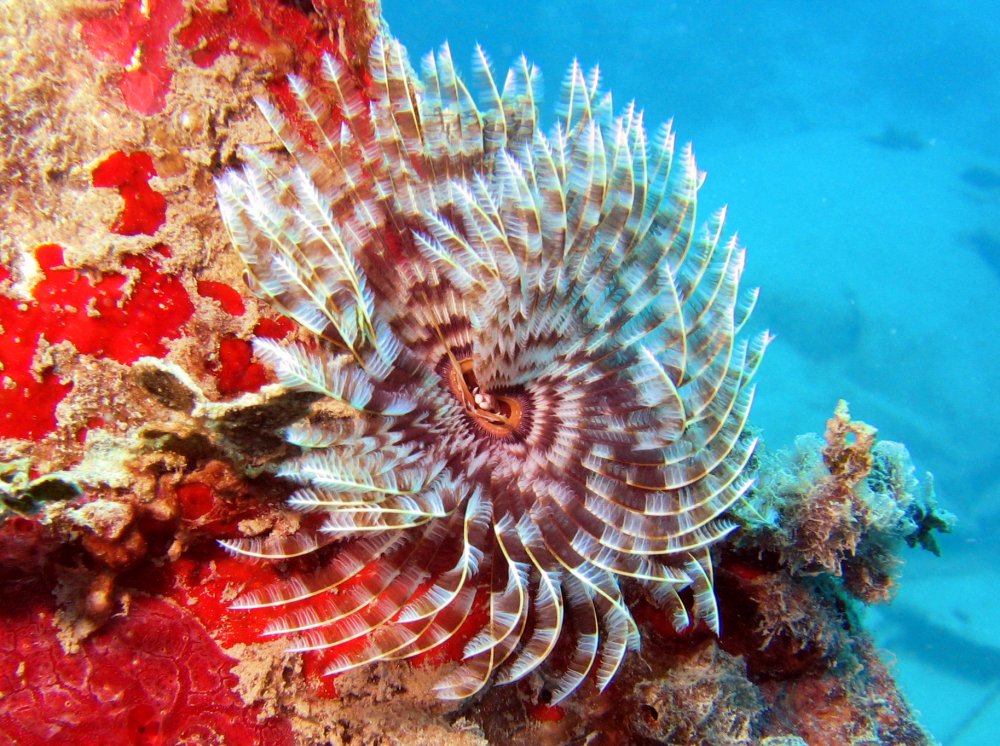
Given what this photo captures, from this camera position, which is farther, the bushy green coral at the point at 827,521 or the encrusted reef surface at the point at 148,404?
the bushy green coral at the point at 827,521

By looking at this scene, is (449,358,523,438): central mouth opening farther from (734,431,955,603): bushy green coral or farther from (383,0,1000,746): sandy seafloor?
(383,0,1000,746): sandy seafloor

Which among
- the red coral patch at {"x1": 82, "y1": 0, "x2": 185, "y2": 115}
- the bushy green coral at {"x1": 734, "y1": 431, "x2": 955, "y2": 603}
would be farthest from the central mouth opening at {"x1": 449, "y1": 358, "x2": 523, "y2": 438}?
the red coral patch at {"x1": 82, "y1": 0, "x2": 185, "y2": 115}

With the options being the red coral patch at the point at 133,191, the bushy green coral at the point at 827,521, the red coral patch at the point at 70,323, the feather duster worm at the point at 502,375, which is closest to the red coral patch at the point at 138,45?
the red coral patch at the point at 133,191

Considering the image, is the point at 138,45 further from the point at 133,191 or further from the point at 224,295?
the point at 224,295

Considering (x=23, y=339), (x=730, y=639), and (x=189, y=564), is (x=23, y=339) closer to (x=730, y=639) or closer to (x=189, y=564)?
(x=189, y=564)

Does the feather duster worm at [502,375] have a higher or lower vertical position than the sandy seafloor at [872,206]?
lower

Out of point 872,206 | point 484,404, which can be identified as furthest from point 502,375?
point 872,206

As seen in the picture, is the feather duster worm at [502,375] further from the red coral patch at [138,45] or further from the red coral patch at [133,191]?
the red coral patch at [138,45]
